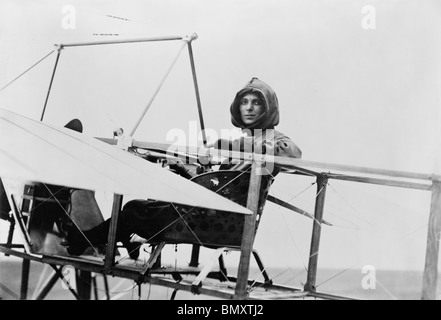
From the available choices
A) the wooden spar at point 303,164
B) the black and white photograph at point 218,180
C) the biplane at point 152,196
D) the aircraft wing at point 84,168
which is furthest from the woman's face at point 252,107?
the aircraft wing at point 84,168

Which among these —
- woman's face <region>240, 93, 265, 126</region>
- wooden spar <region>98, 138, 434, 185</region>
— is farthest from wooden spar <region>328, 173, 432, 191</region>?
woman's face <region>240, 93, 265, 126</region>

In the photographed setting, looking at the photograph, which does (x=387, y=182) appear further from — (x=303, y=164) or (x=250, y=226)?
(x=250, y=226)

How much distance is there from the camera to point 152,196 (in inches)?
128

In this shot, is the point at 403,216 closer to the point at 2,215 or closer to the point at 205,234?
the point at 205,234

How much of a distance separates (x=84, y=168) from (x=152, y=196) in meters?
0.53

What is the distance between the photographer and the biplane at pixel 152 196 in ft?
10.9

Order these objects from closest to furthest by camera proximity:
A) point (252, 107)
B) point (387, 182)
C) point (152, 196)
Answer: point (152, 196) < point (387, 182) < point (252, 107)

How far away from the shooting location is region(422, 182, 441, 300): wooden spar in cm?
329

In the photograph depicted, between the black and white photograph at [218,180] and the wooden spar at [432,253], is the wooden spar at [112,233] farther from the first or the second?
the wooden spar at [432,253]

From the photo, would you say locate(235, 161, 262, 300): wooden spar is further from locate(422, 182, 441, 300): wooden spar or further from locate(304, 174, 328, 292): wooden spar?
locate(304, 174, 328, 292): wooden spar

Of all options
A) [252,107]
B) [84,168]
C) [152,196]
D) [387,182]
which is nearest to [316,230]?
[387,182]

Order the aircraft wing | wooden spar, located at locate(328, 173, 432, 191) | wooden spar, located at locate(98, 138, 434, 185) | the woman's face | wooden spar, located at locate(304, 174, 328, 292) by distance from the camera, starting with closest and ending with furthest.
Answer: the aircraft wing
wooden spar, located at locate(98, 138, 434, 185)
wooden spar, located at locate(328, 173, 432, 191)
the woman's face
wooden spar, located at locate(304, 174, 328, 292)

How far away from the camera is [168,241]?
13.3 ft
